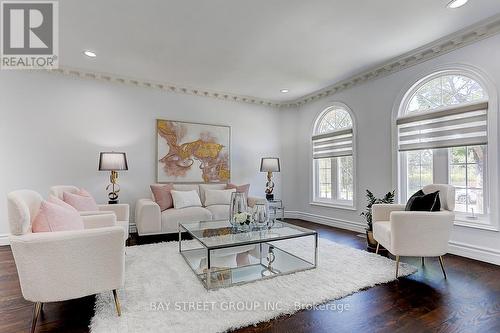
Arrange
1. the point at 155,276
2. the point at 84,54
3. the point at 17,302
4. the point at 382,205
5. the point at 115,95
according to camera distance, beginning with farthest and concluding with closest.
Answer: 1. the point at 115,95
2. the point at 84,54
3. the point at 382,205
4. the point at 155,276
5. the point at 17,302

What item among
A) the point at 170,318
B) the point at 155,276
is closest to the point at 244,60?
the point at 155,276

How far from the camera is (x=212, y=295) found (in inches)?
82.9

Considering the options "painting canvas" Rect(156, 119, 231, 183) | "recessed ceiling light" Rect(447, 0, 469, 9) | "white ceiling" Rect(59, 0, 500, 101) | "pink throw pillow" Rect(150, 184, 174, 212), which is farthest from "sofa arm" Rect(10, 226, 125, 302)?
"recessed ceiling light" Rect(447, 0, 469, 9)

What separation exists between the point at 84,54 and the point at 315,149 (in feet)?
14.1

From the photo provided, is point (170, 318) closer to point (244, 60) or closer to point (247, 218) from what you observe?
point (247, 218)

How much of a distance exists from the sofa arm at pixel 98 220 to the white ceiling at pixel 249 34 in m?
2.08

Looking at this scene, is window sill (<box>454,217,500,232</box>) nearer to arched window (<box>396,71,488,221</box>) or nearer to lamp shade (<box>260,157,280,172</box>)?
arched window (<box>396,71,488,221</box>)

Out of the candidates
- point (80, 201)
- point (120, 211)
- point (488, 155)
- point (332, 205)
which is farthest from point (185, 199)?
point (488, 155)

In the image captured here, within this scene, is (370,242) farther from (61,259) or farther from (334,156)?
(61,259)

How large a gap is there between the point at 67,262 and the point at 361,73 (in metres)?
4.51

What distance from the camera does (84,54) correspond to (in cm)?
357

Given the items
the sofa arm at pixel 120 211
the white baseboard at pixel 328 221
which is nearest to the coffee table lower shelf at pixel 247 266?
the sofa arm at pixel 120 211

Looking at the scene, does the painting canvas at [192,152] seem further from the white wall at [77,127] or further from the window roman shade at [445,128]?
the window roman shade at [445,128]

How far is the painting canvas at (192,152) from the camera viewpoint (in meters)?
4.68
